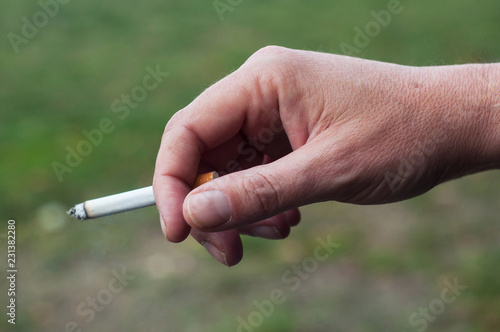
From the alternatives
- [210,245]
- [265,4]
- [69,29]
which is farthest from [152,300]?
[265,4]

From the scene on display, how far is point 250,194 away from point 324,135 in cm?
31

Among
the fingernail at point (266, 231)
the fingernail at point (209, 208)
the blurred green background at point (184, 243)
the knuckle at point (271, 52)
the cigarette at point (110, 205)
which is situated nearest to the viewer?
the fingernail at point (209, 208)

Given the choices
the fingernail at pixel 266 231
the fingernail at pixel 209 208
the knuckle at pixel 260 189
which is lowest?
the fingernail at pixel 266 231

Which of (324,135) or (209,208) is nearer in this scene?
(209,208)

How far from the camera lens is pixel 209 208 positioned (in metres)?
1.59

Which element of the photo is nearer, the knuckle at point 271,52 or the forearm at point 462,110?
the forearm at point 462,110

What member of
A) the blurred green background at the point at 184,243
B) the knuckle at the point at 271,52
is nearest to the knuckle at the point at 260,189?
the knuckle at the point at 271,52

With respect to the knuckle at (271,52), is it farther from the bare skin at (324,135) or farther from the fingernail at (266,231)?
the fingernail at (266,231)

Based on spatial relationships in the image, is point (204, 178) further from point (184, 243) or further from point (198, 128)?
point (184, 243)

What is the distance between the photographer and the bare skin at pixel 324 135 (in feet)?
5.37

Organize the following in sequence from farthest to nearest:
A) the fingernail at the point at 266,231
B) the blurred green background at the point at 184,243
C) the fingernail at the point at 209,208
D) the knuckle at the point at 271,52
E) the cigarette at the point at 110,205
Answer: the blurred green background at the point at 184,243
the fingernail at the point at 266,231
the knuckle at the point at 271,52
the cigarette at the point at 110,205
the fingernail at the point at 209,208

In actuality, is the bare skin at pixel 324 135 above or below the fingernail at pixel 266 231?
above

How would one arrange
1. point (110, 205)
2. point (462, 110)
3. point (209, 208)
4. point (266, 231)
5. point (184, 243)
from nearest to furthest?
point (209, 208)
point (110, 205)
point (462, 110)
point (266, 231)
point (184, 243)

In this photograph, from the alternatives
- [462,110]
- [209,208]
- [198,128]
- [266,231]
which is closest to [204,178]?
[198,128]
